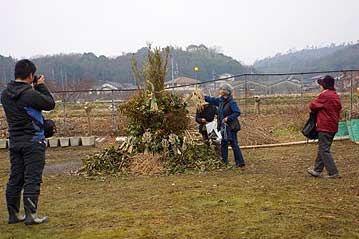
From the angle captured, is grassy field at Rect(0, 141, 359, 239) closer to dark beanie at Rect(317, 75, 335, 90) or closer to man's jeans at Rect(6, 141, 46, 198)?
man's jeans at Rect(6, 141, 46, 198)

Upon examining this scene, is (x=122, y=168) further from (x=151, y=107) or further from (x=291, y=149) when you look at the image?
(x=291, y=149)

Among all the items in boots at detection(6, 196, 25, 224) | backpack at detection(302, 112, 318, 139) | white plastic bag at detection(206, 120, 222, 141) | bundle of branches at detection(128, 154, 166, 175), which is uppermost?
backpack at detection(302, 112, 318, 139)

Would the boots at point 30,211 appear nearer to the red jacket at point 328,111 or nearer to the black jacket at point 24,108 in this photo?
the black jacket at point 24,108

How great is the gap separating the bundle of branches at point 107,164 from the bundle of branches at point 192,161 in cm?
88

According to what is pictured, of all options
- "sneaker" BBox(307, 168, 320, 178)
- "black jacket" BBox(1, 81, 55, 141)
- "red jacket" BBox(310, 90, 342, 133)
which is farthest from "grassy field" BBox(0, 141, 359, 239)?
"black jacket" BBox(1, 81, 55, 141)

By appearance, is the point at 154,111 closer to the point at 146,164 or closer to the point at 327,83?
the point at 146,164

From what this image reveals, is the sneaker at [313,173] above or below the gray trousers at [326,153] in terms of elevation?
below

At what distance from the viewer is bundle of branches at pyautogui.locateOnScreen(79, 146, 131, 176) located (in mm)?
9070

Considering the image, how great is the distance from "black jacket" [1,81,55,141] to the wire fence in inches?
207

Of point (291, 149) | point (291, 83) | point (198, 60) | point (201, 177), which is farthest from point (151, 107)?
point (198, 60)

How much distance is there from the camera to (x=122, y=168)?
9.12m

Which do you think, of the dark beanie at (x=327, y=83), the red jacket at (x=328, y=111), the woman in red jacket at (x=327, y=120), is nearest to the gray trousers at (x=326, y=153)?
the woman in red jacket at (x=327, y=120)

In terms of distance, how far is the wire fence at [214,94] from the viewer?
1739 centimetres

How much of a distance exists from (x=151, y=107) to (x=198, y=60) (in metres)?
75.8
